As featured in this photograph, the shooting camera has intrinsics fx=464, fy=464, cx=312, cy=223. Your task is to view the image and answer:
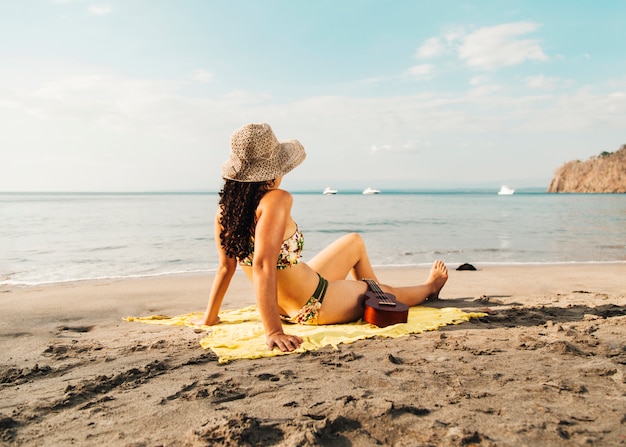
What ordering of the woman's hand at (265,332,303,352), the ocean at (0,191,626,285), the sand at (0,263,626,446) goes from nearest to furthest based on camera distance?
the sand at (0,263,626,446) < the woman's hand at (265,332,303,352) < the ocean at (0,191,626,285)

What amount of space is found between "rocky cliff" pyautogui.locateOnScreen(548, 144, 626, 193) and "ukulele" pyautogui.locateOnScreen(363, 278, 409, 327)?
87191mm

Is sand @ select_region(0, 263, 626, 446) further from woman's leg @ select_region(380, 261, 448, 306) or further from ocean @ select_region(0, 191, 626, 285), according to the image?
ocean @ select_region(0, 191, 626, 285)

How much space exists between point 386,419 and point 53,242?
13318mm

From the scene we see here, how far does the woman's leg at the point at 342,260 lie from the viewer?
175 inches

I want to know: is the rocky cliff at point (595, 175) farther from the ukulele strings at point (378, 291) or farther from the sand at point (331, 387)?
the sand at point (331, 387)

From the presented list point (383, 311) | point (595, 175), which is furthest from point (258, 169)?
point (595, 175)

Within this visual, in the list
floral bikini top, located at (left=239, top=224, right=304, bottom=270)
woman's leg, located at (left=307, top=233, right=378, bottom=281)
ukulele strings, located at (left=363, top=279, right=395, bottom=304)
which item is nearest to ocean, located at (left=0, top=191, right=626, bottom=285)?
woman's leg, located at (left=307, top=233, right=378, bottom=281)

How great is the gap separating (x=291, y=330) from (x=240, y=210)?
1.14m

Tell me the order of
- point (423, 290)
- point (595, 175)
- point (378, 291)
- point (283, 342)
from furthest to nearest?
point (595, 175) → point (423, 290) → point (378, 291) → point (283, 342)

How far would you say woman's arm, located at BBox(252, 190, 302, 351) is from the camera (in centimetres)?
335

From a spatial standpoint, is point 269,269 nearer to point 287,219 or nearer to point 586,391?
point 287,219

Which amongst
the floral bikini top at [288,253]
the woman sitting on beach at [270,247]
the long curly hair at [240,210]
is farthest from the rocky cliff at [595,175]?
the long curly hair at [240,210]

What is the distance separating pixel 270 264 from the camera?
11.0ft

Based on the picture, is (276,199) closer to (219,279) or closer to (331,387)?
(219,279)
